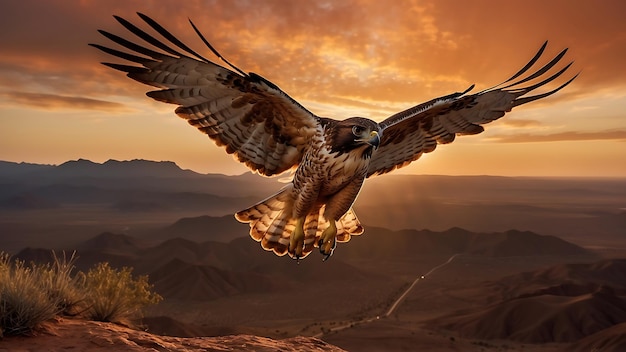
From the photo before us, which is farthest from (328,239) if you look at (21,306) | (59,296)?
(59,296)

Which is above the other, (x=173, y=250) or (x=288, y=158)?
(x=288, y=158)

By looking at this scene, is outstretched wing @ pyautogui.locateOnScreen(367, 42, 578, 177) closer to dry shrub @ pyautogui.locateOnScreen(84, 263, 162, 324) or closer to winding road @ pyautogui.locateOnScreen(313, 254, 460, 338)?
dry shrub @ pyautogui.locateOnScreen(84, 263, 162, 324)

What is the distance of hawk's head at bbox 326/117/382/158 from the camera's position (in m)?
5.98

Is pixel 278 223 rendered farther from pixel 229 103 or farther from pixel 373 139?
pixel 373 139

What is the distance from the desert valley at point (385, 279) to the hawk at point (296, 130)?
284 centimetres

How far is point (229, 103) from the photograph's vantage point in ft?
23.6

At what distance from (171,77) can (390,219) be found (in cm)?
16095

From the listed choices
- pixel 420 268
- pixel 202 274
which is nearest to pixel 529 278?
pixel 420 268

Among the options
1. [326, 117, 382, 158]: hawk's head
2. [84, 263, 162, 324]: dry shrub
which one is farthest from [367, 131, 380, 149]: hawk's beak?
Answer: [84, 263, 162, 324]: dry shrub

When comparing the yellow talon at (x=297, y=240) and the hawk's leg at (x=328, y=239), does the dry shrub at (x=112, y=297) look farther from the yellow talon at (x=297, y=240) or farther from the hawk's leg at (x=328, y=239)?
the hawk's leg at (x=328, y=239)

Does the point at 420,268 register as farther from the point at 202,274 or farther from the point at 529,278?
the point at 202,274

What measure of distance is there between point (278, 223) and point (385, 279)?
8092cm

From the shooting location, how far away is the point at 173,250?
101 m

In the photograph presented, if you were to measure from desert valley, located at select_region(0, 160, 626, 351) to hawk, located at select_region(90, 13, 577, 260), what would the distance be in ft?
9.33
